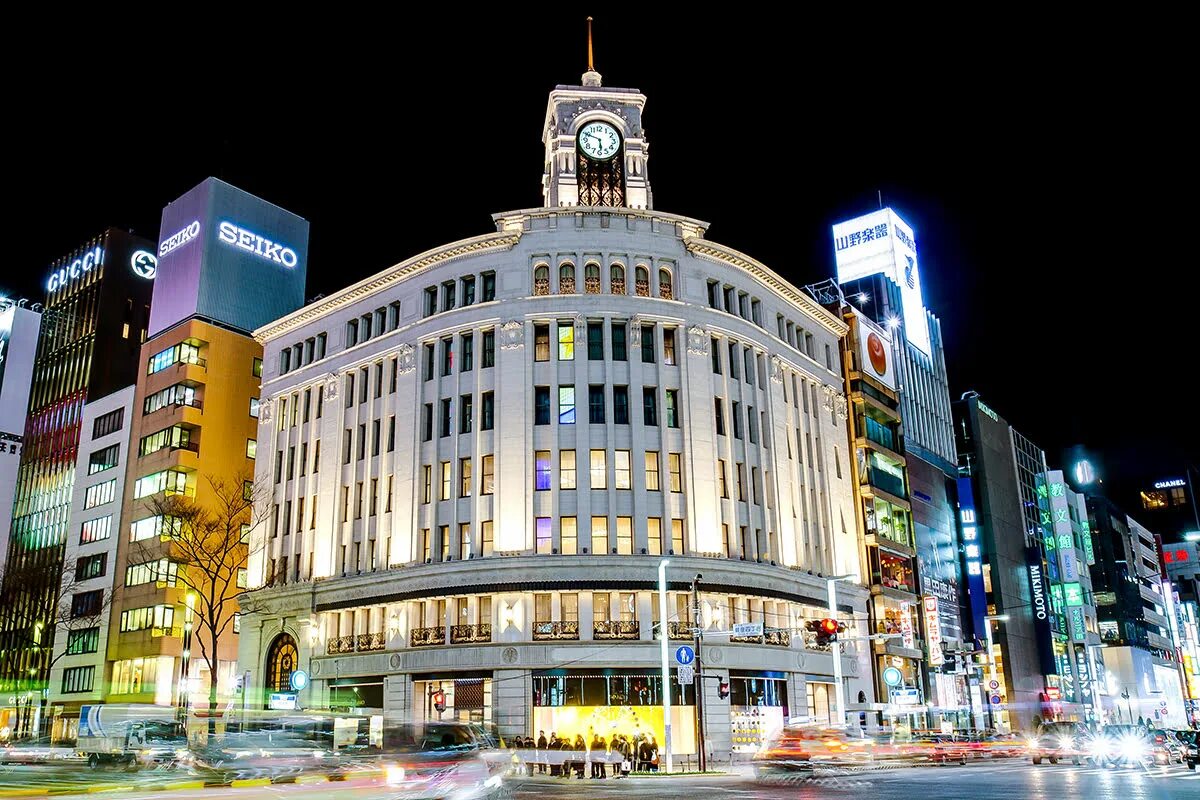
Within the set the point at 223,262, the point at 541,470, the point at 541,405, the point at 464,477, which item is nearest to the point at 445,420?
the point at 464,477

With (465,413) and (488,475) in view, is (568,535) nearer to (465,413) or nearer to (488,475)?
(488,475)

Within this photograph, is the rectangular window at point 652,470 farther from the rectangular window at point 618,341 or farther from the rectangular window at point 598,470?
the rectangular window at point 618,341

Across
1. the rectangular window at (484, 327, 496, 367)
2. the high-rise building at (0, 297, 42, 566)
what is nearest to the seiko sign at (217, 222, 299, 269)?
the rectangular window at (484, 327, 496, 367)

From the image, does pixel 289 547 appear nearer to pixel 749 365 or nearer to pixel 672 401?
pixel 672 401

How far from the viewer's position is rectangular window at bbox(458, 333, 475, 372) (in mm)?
52125

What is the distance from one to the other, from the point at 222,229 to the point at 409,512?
36584 mm

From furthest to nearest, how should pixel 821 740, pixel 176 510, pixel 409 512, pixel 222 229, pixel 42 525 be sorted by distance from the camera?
pixel 42 525, pixel 222 229, pixel 176 510, pixel 409 512, pixel 821 740

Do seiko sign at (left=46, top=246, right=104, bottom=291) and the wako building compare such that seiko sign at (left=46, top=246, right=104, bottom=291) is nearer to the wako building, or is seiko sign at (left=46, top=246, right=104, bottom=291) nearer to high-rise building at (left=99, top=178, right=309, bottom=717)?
high-rise building at (left=99, top=178, right=309, bottom=717)

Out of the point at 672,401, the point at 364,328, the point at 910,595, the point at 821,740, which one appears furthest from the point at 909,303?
the point at 821,740

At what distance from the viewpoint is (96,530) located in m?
73.2

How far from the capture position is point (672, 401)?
5097 centimetres

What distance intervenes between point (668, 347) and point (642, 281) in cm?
398

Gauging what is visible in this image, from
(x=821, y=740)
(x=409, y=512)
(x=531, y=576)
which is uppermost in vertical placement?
(x=409, y=512)

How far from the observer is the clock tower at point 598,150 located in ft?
220
